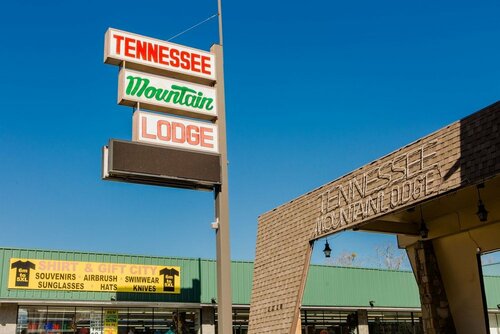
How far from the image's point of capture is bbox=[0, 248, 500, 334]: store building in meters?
22.6

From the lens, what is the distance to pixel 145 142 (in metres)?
13.2

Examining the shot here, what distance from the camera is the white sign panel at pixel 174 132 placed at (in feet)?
44.3

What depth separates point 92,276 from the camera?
77.2 feet

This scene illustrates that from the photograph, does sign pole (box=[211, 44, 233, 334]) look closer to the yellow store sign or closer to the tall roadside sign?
the tall roadside sign

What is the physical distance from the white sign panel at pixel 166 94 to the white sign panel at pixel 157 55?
28 centimetres

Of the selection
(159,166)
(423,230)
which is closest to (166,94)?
(159,166)

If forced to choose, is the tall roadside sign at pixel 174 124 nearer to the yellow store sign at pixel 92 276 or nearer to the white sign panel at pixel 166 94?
the white sign panel at pixel 166 94

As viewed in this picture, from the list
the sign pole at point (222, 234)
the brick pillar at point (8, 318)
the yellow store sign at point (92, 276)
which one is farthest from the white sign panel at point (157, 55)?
the brick pillar at point (8, 318)

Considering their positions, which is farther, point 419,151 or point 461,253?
point 461,253

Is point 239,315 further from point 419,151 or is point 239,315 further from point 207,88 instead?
point 419,151

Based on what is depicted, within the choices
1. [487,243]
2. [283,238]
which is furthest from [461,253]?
[283,238]

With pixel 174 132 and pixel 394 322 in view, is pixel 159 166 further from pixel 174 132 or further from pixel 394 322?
pixel 394 322

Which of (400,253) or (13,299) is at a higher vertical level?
(400,253)

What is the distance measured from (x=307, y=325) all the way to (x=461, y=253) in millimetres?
13031
